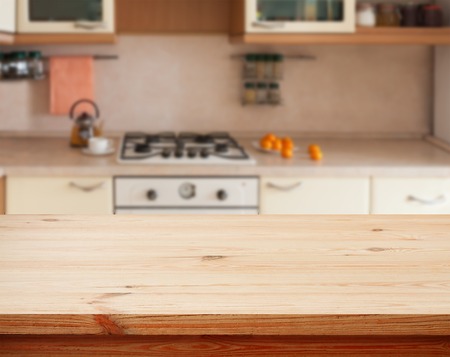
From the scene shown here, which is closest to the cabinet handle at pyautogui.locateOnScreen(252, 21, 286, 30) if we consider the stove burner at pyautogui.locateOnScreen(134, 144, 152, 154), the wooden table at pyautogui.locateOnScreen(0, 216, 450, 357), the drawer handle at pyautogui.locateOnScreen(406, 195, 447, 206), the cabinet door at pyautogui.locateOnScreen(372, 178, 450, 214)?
the stove burner at pyautogui.locateOnScreen(134, 144, 152, 154)

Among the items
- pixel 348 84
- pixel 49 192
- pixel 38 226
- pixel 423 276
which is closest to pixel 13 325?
pixel 38 226

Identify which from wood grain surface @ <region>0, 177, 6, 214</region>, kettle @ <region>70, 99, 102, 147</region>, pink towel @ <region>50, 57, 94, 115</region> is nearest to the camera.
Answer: wood grain surface @ <region>0, 177, 6, 214</region>

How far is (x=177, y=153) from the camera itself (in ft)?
11.6

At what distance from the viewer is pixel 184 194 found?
3439 mm

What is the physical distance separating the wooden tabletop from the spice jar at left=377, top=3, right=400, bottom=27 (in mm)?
2344

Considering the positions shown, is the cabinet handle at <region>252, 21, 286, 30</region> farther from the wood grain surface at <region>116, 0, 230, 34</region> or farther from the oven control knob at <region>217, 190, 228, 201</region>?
the oven control knob at <region>217, 190, 228, 201</region>

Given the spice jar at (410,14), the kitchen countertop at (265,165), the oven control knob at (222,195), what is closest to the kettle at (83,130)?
the kitchen countertop at (265,165)

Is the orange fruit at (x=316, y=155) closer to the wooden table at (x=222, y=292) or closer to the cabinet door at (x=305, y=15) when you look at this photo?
the cabinet door at (x=305, y=15)

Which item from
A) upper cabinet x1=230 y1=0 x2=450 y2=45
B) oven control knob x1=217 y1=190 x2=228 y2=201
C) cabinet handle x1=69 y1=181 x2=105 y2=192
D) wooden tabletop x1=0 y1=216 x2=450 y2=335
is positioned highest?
upper cabinet x1=230 y1=0 x2=450 y2=45

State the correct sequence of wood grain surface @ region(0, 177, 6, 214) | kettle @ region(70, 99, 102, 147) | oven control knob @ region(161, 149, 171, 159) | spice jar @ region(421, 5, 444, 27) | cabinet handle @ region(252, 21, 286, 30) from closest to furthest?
wood grain surface @ region(0, 177, 6, 214)
oven control knob @ region(161, 149, 171, 159)
cabinet handle @ region(252, 21, 286, 30)
kettle @ region(70, 99, 102, 147)
spice jar @ region(421, 5, 444, 27)

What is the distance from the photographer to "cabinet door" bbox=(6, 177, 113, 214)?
340 centimetres

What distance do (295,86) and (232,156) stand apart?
2.66ft

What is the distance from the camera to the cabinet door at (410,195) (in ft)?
11.3

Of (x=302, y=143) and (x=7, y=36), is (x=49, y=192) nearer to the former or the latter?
(x=7, y=36)
